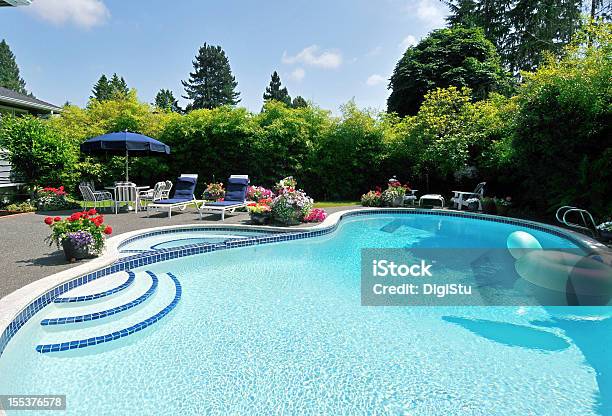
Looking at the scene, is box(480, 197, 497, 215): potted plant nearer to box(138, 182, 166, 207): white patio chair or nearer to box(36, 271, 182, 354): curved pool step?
box(138, 182, 166, 207): white patio chair

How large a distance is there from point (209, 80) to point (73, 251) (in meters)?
46.1

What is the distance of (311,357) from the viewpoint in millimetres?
3475

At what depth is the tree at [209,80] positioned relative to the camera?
1853 inches

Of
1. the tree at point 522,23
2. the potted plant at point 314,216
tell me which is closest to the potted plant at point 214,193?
the potted plant at point 314,216

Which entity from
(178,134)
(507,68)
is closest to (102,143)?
(178,134)

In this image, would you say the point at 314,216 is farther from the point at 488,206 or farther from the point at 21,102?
the point at 21,102

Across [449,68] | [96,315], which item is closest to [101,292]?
[96,315]

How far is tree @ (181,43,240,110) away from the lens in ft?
154

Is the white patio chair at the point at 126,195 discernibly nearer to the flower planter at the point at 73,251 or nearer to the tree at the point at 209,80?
the flower planter at the point at 73,251

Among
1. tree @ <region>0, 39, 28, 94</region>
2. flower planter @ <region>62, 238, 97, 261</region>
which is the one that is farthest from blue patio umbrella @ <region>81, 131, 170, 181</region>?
tree @ <region>0, 39, 28, 94</region>

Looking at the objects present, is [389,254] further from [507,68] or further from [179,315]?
[507,68]

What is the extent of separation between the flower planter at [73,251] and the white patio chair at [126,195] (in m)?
5.48

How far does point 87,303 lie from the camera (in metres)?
4.30

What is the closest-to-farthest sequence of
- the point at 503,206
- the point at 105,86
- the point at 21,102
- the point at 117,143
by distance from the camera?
the point at 117,143, the point at 503,206, the point at 21,102, the point at 105,86
